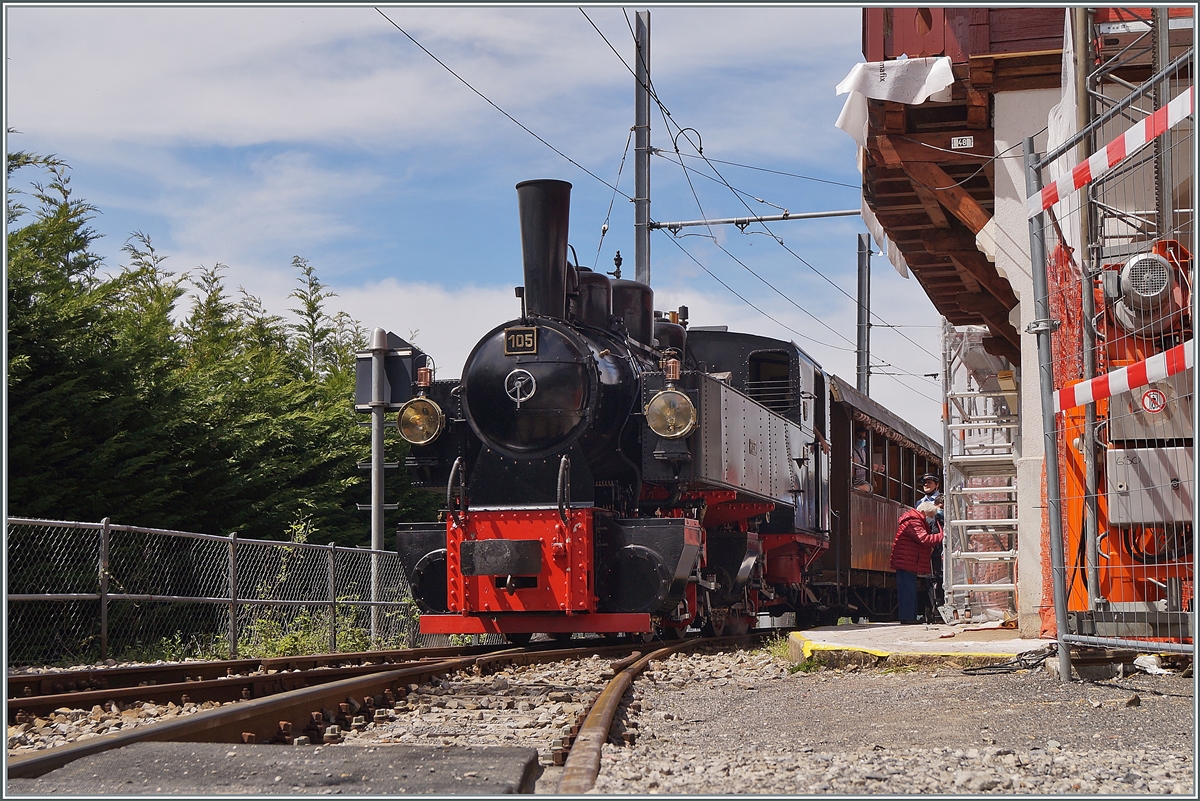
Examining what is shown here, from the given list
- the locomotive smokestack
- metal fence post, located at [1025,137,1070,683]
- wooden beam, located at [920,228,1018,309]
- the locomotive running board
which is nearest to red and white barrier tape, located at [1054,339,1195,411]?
metal fence post, located at [1025,137,1070,683]

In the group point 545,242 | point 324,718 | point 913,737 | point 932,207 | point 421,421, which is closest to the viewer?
point 913,737

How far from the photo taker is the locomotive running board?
9672mm

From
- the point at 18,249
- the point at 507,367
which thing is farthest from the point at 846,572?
the point at 18,249

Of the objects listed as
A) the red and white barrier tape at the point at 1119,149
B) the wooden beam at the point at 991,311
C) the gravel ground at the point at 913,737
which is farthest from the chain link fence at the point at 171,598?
the wooden beam at the point at 991,311

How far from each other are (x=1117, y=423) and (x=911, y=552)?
25.5 feet

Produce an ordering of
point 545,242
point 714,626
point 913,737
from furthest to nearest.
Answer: point 714,626, point 545,242, point 913,737

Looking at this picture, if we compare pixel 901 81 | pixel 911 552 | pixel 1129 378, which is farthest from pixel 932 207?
pixel 1129 378

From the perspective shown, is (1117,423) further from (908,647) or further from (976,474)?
(976,474)

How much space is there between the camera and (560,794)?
3.40 metres

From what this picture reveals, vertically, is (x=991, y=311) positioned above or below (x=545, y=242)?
above

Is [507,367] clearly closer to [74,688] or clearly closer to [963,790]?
[74,688]

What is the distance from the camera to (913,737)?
4.86m

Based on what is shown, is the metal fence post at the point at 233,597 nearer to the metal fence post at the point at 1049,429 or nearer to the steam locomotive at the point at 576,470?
the steam locomotive at the point at 576,470

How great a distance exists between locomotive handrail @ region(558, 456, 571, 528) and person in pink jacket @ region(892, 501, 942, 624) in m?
5.43
